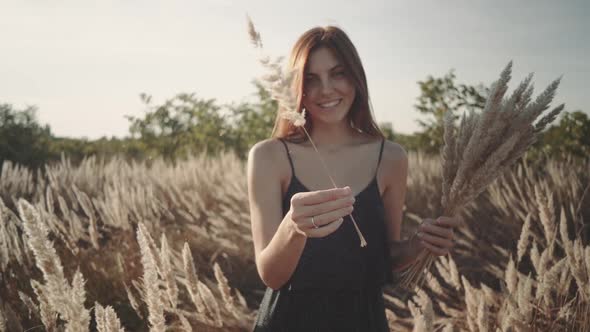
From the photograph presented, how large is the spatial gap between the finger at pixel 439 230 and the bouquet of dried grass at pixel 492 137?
15cm

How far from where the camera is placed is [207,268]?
4.71m

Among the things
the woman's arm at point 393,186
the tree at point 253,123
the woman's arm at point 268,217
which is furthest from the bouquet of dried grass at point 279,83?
the tree at point 253,123

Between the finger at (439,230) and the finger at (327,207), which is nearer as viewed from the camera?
the finger at (327,207)

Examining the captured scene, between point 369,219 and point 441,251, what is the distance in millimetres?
559

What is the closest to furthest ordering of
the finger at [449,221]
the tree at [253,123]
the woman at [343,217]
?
the finger at [449,221], the woman at [343,217], the tree at [253,123]

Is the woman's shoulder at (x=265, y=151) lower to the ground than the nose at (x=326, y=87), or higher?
lower

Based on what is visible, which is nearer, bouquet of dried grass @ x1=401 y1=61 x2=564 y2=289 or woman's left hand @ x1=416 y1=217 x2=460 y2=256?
bouquet of dried grass @ x1=401 y1=61 x2=564 y2=289

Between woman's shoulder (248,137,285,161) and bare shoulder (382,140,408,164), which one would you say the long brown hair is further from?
bare shoulder (382,140,408,164)

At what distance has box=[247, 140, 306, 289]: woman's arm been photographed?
138cm

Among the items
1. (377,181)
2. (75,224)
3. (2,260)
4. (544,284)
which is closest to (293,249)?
(377,181)

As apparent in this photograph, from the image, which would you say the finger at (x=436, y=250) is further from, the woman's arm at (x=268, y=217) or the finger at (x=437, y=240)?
the woman's arm at (x=268, y=217)

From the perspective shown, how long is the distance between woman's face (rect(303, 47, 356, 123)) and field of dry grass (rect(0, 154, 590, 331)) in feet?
2.87

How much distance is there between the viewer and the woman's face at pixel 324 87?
76.0 inches

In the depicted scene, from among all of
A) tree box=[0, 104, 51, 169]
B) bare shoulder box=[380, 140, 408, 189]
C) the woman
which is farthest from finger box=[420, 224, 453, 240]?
tree box=[0, 104, 51, 169]
